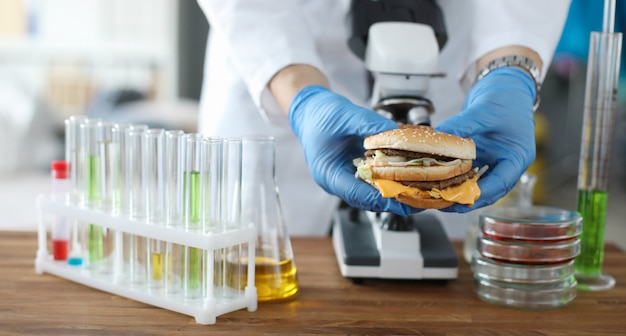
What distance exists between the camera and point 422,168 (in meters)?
1.08

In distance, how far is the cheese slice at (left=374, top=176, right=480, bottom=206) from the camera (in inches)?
41.8

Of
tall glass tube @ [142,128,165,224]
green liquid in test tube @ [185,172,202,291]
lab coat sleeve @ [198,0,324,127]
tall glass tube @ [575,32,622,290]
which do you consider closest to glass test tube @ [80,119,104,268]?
tall glass tube @ [142,128,165,224]

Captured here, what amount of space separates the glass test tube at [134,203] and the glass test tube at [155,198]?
0.02 metres

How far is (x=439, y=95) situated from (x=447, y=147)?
75 cm

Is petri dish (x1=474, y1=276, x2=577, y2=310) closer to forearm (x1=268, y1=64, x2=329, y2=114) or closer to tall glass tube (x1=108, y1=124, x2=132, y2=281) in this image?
forearm (x1=268, y1=64, x2=329, y2=114)

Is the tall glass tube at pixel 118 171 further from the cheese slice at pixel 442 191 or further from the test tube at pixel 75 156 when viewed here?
the cheese slice at pixel 442 191

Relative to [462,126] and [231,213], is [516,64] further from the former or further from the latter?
[231,213]

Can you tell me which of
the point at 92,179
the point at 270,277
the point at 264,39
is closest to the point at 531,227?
the point at 270,277

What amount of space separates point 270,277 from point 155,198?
232 mm

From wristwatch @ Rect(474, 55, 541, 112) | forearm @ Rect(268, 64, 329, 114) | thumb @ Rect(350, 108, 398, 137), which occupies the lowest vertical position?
thumb @ Rect(350, 108, 398, 137)

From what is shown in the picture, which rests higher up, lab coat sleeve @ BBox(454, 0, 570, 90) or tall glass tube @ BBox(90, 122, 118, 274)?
lab coat sleeve @ BBox(454, 0, 570, 90)

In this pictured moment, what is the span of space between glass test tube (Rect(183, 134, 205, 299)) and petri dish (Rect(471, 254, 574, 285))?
47 centimetres

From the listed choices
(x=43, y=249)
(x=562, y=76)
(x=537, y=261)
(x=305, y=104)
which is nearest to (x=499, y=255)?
(x=537, y=261)

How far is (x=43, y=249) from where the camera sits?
1.32 meters
